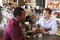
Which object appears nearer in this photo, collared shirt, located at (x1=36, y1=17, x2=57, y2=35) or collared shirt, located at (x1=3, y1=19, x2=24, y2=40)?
collared shirt, located at (x1=3, y1=19, x2=24, y2=40)

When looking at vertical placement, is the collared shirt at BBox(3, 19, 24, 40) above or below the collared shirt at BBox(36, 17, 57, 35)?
above

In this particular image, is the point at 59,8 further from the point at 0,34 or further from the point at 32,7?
the point at 0,34

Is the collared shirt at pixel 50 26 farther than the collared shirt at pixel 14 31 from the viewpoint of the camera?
Yes

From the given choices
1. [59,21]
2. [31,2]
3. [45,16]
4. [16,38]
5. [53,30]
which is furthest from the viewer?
[31,2]

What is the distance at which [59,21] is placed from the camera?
302 cm

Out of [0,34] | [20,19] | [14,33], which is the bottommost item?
[0,34]

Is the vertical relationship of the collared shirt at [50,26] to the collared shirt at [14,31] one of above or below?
below

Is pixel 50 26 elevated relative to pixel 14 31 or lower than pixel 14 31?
lower

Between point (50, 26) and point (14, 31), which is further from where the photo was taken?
point (50, 26)

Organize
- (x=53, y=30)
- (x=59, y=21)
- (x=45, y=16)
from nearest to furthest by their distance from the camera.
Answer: (x=53, y=30), (x=45, y=16), (x=59, y=21)

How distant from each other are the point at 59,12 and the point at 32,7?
747 mm

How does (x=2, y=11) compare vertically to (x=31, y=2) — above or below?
below

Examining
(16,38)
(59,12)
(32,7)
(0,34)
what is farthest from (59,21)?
(16,38)

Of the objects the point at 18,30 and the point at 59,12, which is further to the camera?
the point at 59,12
